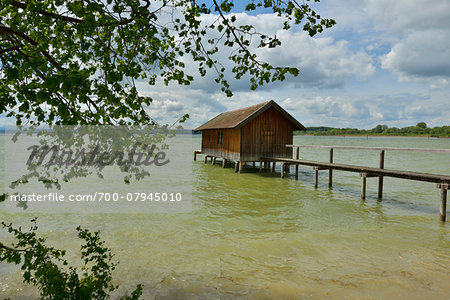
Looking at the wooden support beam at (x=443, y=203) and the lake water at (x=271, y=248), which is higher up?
the wooden support beam at (x=443, y=203)

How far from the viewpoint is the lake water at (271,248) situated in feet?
17.1

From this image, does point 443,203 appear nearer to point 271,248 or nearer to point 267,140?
point 271,248

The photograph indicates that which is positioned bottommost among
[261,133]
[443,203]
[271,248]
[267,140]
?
[271,248]

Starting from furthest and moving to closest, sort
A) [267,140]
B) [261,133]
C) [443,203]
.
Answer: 1. [267,140]
2. [261,133]
3. [443,203]

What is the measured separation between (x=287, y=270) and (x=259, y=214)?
4.32 m

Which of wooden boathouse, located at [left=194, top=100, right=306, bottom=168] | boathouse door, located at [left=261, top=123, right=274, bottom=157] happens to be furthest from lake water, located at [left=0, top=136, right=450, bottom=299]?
boathouse door, located at [left=261, top=123, right=274, bottom=157]

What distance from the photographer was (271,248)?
6.99m

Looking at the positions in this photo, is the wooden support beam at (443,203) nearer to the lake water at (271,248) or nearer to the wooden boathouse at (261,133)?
the lake water at (271,248)

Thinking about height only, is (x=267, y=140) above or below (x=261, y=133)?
below

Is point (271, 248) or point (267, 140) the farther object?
point (267, 140)

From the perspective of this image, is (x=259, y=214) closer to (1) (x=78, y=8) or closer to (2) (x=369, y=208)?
(2) (x=369, y=208)

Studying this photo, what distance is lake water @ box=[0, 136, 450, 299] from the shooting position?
205 inches

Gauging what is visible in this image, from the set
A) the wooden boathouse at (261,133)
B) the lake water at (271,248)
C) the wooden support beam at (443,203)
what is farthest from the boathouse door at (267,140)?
the wooden support beam at (443,203)

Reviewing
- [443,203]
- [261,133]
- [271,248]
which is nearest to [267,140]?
[261,133]
